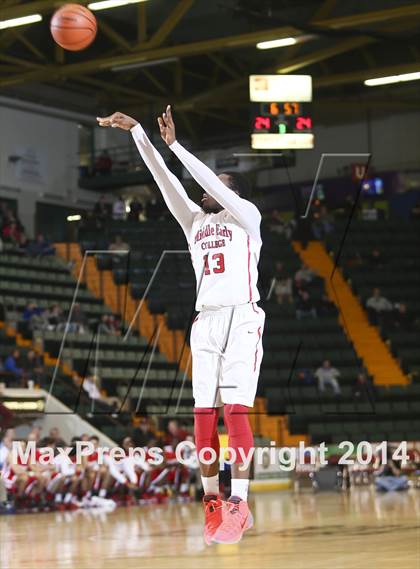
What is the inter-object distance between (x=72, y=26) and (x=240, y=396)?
254cm

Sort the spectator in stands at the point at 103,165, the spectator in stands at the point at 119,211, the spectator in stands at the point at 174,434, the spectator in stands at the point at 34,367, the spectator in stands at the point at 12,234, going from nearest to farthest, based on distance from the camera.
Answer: the spectator in stands at the point at 174,434 → the spectator in stands at the point at 34,367 → the spectator in stands at the point at 12,234 → the spectator in stands at the point at 119,211 → the spectator in stands at the point at 103,165

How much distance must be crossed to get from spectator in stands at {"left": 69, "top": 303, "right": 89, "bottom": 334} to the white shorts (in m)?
17.2

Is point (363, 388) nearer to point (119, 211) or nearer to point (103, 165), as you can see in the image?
point (119, 211)

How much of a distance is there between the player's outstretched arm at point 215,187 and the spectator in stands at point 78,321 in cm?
1725

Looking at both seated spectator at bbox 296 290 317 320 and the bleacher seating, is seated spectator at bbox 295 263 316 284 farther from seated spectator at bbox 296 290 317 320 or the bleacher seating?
the bleacher seating

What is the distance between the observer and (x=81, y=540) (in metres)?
11.2

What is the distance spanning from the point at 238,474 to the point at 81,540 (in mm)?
6012

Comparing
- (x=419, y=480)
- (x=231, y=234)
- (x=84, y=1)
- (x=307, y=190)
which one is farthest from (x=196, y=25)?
(x=231, y=234)

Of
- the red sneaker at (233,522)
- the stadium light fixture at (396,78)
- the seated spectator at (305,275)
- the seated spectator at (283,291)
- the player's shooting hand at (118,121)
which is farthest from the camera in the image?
the seated spectator at (305,275)

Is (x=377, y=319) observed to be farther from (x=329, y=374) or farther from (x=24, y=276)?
(x=24, y=276)

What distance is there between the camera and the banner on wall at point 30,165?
32188 millimetres

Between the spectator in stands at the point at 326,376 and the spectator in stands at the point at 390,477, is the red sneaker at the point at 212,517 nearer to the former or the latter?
the spectator in stands at the point at 390,477

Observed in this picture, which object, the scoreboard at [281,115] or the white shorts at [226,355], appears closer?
the white shorts at [226,355]

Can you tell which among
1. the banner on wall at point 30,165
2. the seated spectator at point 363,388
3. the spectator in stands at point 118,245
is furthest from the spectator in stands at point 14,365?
the banner on wall at point 30,165
